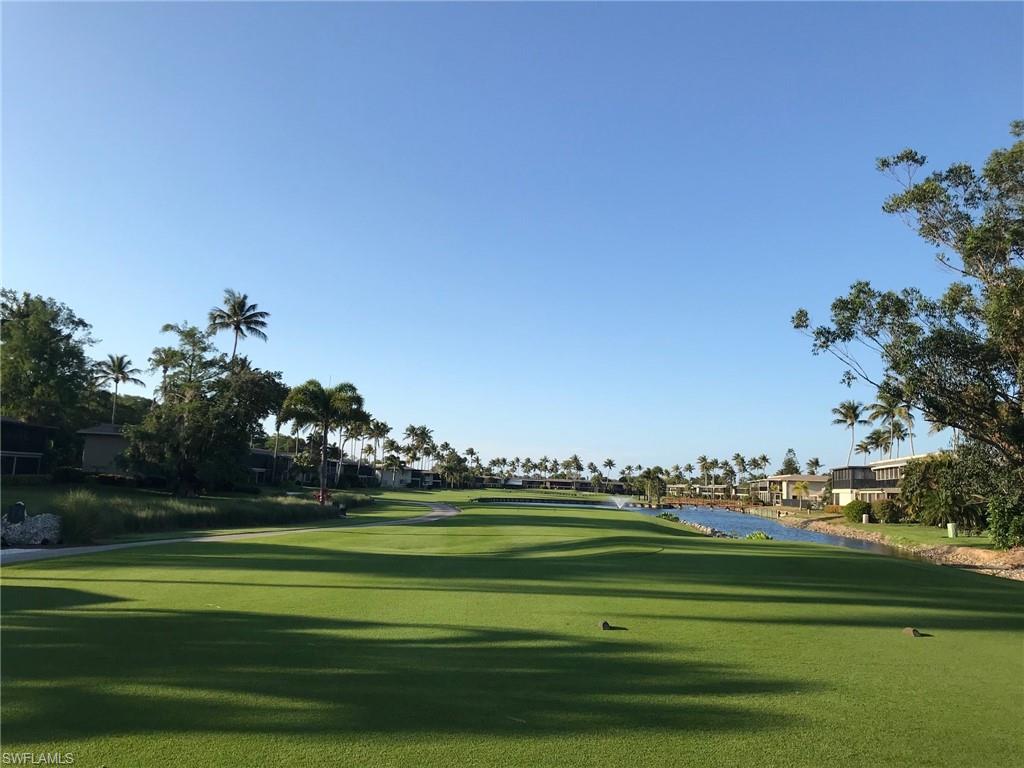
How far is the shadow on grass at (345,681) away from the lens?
6.07m

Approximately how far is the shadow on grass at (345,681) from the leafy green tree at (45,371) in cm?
6125

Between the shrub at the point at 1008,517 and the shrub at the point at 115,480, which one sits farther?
the shrub at the point at 115,480

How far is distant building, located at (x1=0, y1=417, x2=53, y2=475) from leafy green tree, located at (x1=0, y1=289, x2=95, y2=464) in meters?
0.98

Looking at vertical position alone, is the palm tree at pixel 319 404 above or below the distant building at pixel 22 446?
above

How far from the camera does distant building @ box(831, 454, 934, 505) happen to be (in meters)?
81.8

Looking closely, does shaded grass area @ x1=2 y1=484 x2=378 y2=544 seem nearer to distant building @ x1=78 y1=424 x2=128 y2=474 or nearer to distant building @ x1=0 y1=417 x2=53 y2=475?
distant building @ x1=0 y1=417 x2=53 y2=475

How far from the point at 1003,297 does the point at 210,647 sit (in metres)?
24.5

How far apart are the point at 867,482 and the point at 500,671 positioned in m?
91.5

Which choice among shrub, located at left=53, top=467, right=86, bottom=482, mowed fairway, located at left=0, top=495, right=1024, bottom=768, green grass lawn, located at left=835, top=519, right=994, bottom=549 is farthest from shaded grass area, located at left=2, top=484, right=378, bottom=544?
green grass lawn, located at left=835, top=519, right=994, bottom=549

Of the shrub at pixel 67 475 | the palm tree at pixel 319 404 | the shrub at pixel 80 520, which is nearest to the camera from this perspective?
the shrub at pixel 80 520

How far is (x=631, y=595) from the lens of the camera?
13.7m

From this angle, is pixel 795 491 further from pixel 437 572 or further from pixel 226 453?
pixel 437 572

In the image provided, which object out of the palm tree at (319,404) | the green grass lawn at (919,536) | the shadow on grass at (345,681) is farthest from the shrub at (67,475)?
the green grass lawn at (919,536)

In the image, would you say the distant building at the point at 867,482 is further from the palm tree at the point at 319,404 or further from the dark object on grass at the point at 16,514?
the dark object on grass at the point at 16,514
